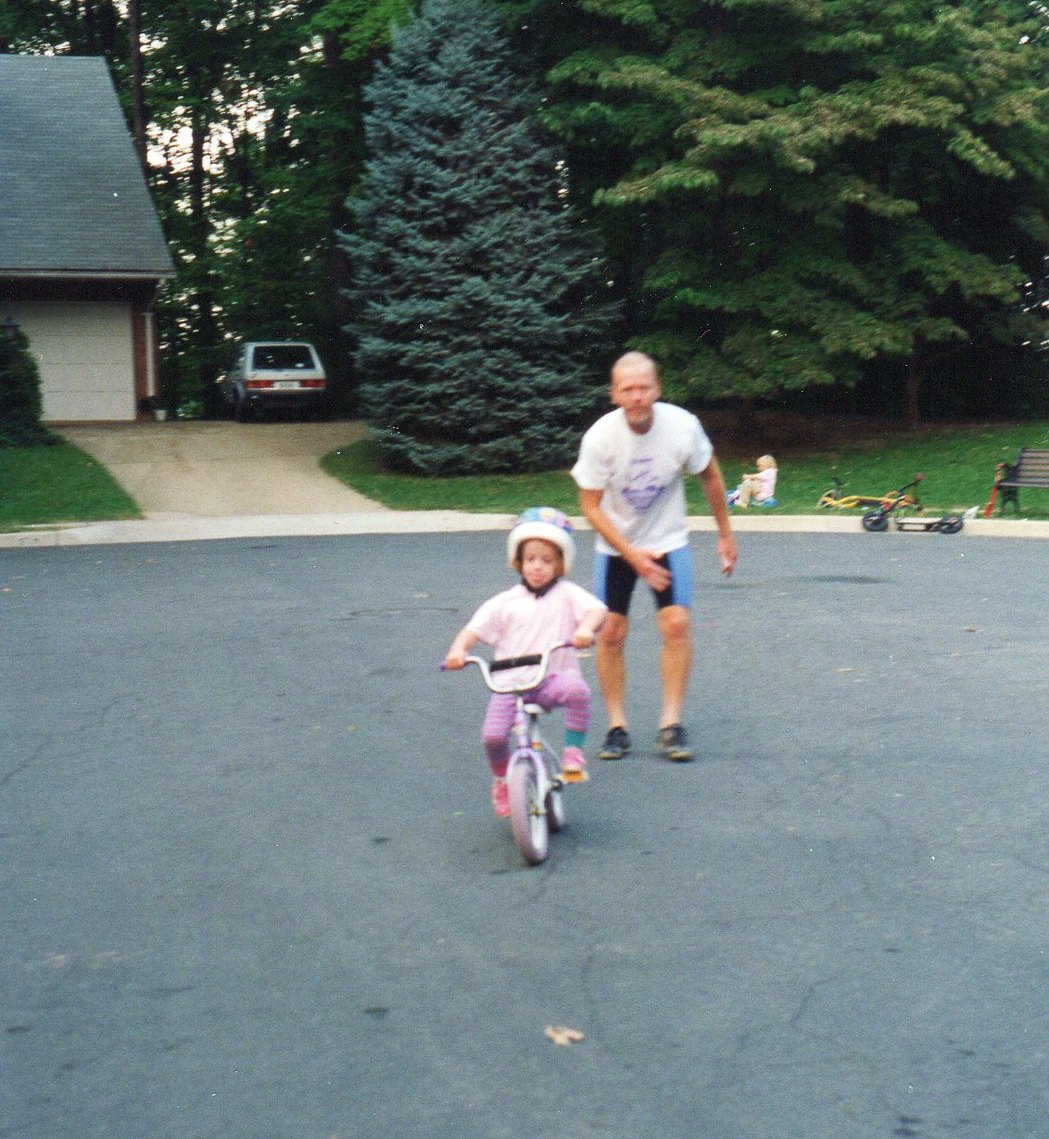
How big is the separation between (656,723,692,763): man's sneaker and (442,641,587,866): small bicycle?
1385mm

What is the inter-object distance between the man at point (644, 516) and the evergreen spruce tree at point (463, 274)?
18903 mm

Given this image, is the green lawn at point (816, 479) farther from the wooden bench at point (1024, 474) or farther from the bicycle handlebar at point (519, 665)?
the bicycle handlebar at point (519, 665)

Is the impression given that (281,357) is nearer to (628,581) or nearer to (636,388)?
(628,581)

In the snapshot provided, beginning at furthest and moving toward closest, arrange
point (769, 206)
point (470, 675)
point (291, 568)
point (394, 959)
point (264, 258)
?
point (264, 258)
point (769, 206)
point (291, 568)
point (470, 675)
point (394, 959)

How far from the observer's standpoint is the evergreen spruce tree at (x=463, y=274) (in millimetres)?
26875

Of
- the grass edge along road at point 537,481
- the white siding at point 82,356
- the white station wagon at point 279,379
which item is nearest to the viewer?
the grass edge along road at point 537,481

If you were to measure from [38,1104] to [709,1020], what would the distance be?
1728mm

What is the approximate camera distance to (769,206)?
29.1m

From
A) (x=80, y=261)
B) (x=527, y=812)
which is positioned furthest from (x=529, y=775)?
(x=80, y=261)

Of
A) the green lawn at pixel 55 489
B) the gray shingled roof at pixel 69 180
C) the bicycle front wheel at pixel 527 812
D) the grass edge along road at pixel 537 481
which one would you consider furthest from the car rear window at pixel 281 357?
the bicycle front wheel at pixel 527 812

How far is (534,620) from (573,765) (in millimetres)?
595

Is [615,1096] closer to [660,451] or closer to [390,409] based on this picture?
[660,451]

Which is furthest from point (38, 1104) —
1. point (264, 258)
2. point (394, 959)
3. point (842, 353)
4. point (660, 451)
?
point (264, 258)

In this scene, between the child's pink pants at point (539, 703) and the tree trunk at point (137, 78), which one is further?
the tree trunk at point (137, 78)
